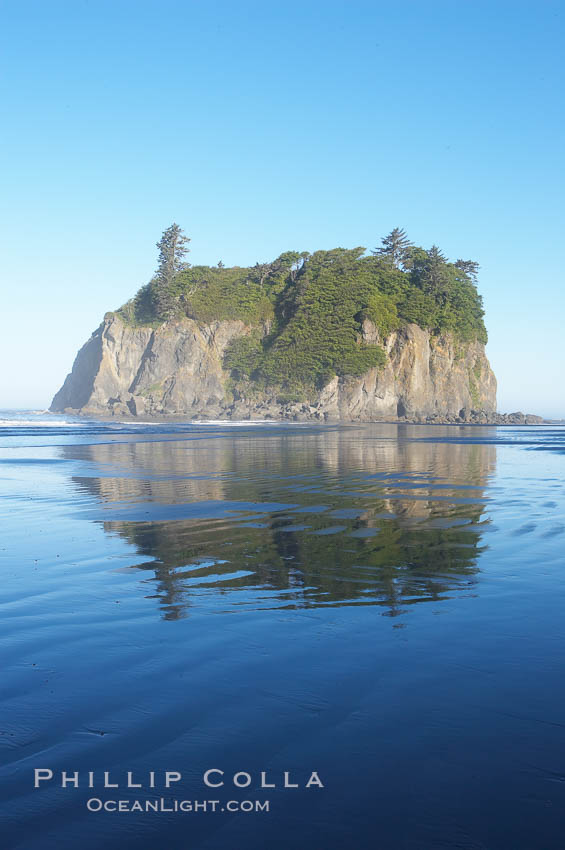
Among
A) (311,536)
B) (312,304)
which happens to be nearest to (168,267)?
(312,304)

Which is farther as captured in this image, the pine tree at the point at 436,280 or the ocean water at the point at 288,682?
the pine tree at the point at 436,280

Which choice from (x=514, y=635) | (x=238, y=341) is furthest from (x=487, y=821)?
(x=238, y=341)

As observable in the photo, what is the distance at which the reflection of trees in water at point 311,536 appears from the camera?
7.45 m

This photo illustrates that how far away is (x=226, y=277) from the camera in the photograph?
12381cm

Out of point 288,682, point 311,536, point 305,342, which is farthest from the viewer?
point 305,342

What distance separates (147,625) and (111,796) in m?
2.78

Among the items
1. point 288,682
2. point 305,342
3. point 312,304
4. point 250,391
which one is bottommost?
point 288,682

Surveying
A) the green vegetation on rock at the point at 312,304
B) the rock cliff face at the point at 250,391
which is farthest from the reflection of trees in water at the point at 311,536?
the green vegetation on rock at the point at 312,304

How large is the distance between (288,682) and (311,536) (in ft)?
19.3

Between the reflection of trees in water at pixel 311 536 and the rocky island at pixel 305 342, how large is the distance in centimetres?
7652

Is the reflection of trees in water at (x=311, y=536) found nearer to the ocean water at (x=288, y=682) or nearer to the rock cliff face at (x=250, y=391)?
the ocean water at (x=288, y=682)

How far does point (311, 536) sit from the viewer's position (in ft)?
34.9

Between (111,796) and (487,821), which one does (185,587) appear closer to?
(111,796)

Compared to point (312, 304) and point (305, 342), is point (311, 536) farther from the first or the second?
point (312, 304)
